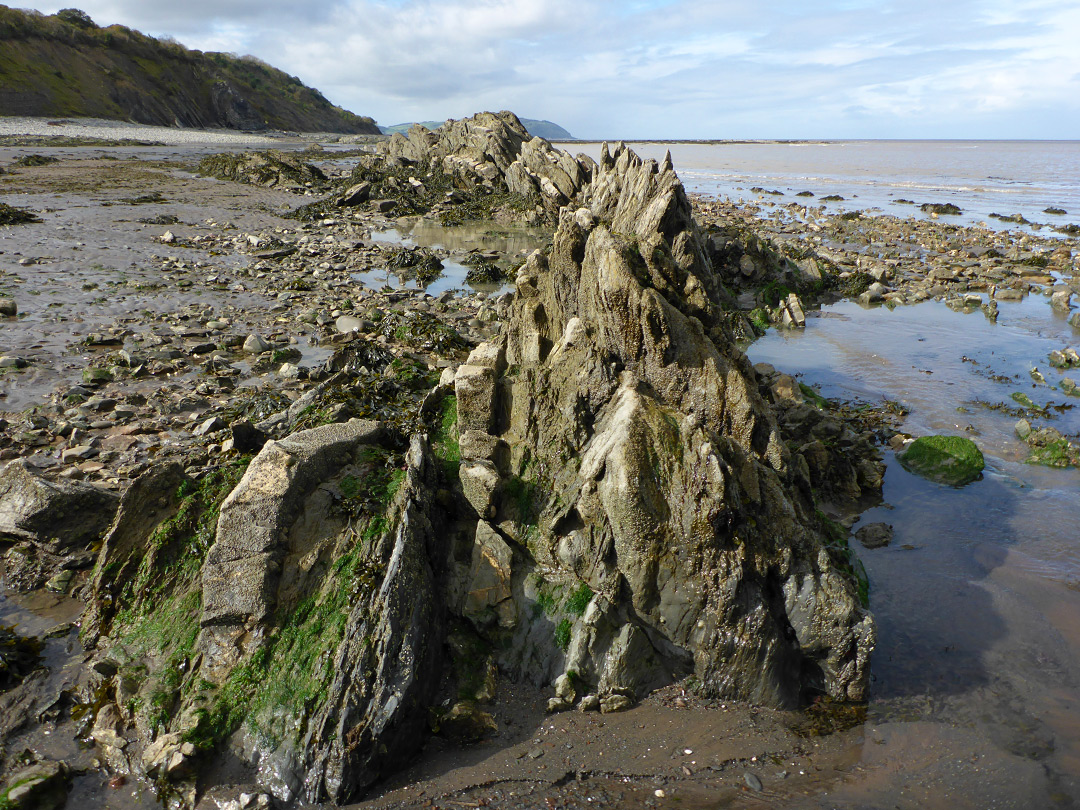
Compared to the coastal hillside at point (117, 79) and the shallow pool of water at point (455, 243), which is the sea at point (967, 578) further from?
the coastal hillside at point (117, 79)

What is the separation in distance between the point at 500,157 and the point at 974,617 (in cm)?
4210

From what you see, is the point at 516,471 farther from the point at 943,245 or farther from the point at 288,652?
Result: the point at 943,245

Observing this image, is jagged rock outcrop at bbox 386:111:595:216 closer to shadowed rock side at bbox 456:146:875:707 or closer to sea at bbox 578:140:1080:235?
sea at bbox 578:140:1080:235

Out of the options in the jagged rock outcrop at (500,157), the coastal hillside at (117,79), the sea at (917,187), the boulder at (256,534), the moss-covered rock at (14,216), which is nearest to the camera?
the boulder at (256,534)

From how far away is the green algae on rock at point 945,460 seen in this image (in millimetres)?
9789

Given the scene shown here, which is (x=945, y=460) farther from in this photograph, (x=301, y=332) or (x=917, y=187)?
(x=917, y=187)

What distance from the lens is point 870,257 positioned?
26.5 meters

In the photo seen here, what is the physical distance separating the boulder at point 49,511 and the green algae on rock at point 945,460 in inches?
453

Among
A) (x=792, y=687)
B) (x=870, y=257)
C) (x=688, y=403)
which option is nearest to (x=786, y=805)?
(x=792, y=687)

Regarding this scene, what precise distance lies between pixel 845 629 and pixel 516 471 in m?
3.51

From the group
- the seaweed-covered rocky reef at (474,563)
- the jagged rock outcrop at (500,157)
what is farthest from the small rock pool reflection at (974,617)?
the jagged rock outcrop at (500,157)

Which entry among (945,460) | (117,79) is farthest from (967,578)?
(117,79)

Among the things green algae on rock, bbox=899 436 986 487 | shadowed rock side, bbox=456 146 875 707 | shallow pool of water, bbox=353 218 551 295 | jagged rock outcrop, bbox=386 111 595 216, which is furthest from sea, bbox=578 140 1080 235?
shadowed rock side, bbox=456 146 875 707

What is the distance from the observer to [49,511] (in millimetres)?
7016
